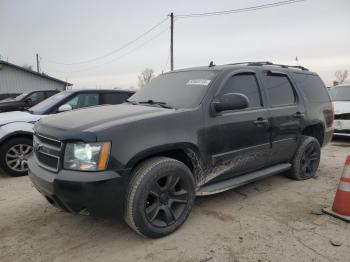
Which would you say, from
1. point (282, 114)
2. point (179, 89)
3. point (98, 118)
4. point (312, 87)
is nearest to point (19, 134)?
point (98, 118)

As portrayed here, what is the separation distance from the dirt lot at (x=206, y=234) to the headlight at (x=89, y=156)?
0.87 m

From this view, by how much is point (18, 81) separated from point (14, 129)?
23589 millimetres

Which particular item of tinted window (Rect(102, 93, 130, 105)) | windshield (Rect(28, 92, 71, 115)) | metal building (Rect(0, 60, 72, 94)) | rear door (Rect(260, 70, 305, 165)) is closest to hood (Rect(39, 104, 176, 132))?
rear door (Rect(260, 70, 305, 165))

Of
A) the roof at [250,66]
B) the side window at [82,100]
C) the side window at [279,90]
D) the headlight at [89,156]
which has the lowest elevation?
the headlight at [89,156]

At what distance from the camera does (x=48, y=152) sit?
2.94m

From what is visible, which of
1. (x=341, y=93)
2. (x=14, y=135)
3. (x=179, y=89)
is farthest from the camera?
(x=341, y=93)

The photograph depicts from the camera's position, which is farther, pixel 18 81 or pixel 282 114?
pixel 18 81

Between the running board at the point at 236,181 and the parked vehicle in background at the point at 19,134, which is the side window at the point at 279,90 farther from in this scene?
the parked vehicle in background at the point at 19,134

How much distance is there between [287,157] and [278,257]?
7.06 ft

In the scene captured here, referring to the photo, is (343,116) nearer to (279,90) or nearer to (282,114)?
(279,90)

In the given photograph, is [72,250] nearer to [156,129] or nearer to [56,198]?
[56,198]

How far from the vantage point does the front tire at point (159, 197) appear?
2789 millimetres

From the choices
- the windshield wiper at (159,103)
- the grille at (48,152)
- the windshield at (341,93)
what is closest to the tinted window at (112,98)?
the windshield wiper at (159,103)

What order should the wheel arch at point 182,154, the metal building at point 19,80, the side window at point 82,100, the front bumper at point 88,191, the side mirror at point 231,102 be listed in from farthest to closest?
the metal building at point 19,80 < the side window at point 82,100 < the side mirror at point 231,102 < the wheel arch at point 182,154 < the front bumper at point 88,191
